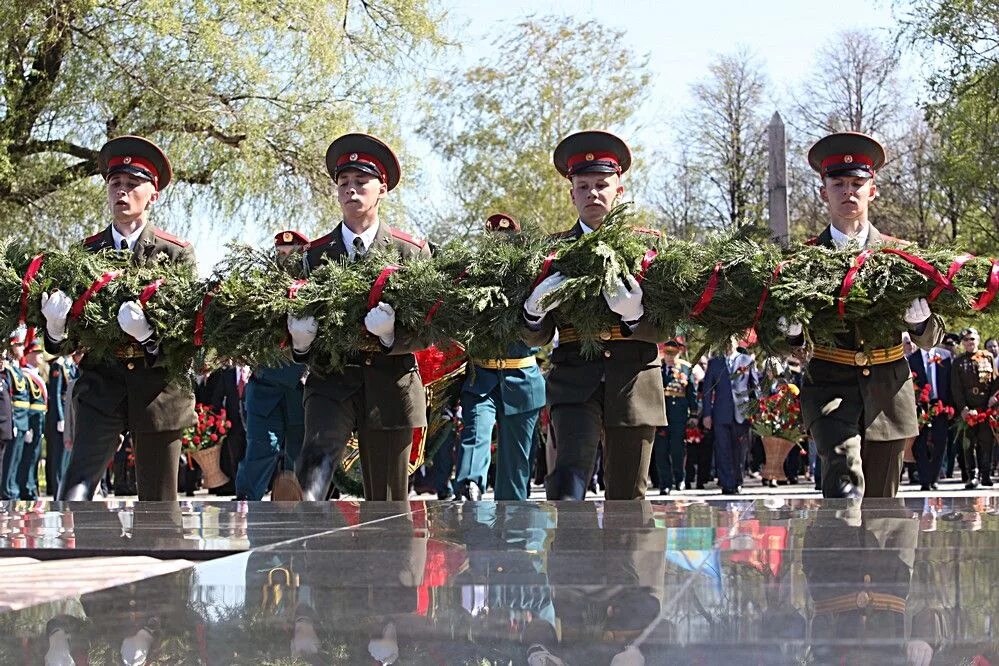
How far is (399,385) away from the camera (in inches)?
258

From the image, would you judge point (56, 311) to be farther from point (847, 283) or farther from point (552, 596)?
point (552, 596)

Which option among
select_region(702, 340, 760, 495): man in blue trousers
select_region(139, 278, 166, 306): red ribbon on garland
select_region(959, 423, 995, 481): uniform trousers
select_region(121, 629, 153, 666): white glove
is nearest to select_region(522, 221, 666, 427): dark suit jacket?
select_region(139, 278, 166, 306): red ribbon on garland

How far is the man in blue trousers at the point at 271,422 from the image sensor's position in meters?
11.1

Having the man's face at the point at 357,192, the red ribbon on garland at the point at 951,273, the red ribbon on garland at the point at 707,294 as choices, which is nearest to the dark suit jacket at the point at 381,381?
the man's face at the point at 357,192

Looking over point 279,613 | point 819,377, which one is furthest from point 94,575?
point 819,377

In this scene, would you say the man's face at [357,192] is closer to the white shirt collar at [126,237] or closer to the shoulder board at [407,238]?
the shoulder board at [407,238]

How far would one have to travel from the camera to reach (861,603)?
2.75 metres

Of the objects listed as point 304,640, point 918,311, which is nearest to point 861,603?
point 304,640

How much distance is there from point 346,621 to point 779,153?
1500 cm

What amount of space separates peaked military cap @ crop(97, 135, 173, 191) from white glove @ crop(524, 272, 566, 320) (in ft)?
7.94

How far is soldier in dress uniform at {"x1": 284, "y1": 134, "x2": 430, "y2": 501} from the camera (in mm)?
6363

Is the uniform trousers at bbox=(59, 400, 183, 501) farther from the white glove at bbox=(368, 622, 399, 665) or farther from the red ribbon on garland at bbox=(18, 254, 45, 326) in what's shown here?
the white glove at bbox=(368, 622, 399, 665)

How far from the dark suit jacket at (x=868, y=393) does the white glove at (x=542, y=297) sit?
1212 mm

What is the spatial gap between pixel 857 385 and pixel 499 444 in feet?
14.0
